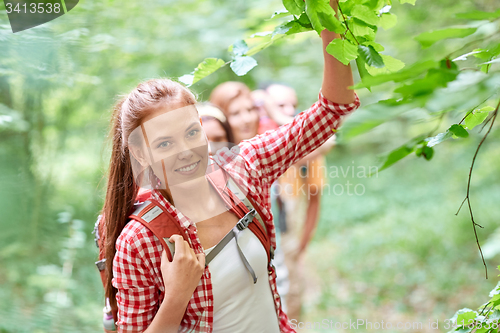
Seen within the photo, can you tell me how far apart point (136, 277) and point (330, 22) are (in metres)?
0.67

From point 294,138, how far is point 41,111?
245 cm

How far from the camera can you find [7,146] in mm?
2666

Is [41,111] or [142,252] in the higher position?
[142,252]

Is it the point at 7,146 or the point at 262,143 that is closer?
the point at 262,143

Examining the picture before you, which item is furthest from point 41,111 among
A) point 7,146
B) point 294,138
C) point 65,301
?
point 294,138

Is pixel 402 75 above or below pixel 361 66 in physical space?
above

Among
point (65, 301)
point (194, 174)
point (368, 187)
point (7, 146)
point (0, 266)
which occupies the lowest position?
point (368, 187)

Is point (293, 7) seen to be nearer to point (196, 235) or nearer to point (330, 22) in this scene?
point (330, 22)

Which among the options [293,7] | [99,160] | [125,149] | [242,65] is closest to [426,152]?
[293,7]

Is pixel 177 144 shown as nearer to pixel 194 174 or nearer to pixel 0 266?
pixel 194 174

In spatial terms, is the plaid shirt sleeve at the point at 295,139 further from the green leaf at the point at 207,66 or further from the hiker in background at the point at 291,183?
the hiker in background at the point at 291,183

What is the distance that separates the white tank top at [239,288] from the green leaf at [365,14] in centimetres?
57

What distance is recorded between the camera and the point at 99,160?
3.05 metres

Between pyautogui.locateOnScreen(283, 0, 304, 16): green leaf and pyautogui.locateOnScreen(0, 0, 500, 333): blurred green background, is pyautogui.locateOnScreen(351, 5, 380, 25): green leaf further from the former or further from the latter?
pyautogui.locateOnScreen(0, 0, 500, 333): blurred green background
